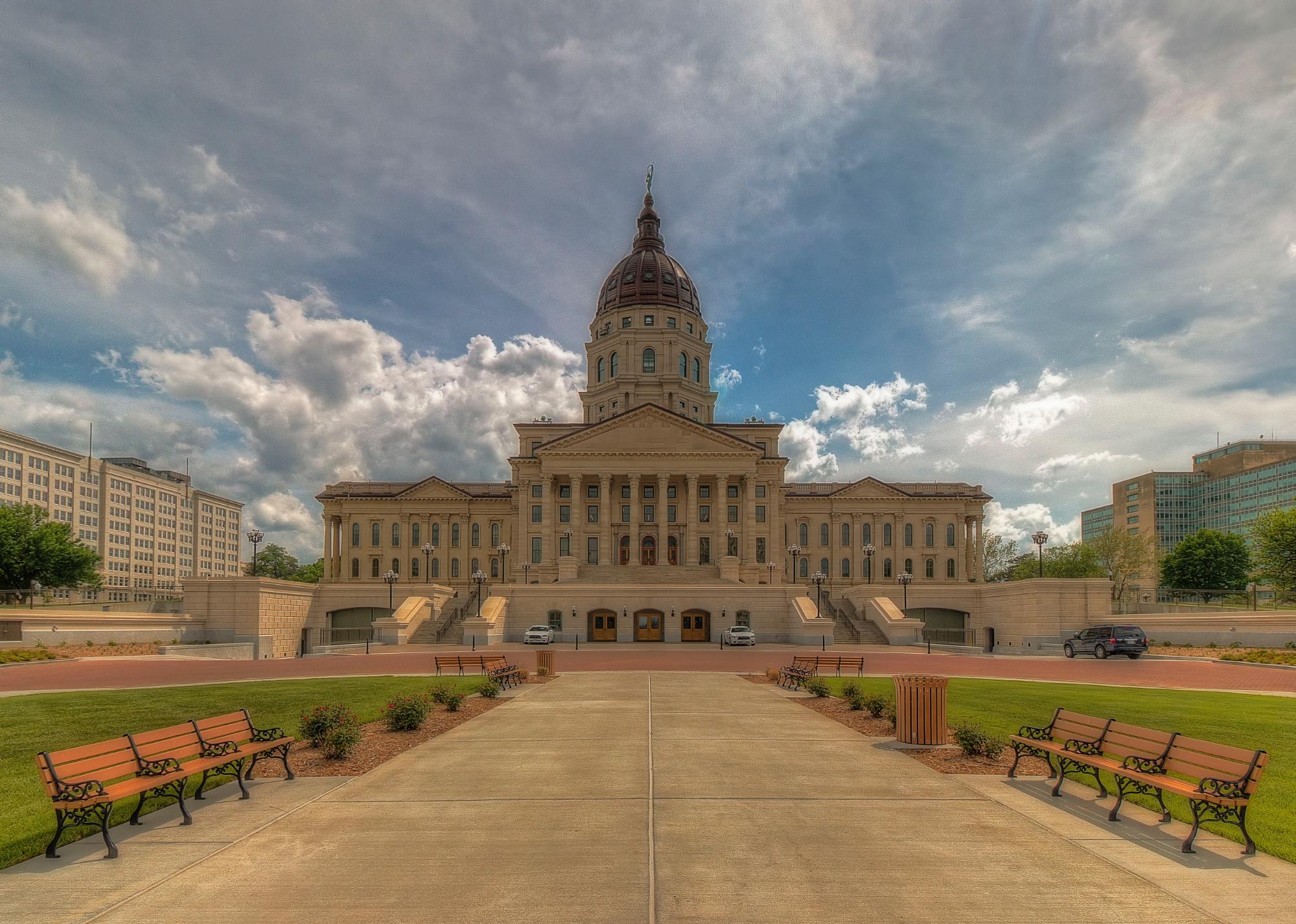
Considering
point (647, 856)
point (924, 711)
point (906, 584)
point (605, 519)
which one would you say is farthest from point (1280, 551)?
point (647, 856)

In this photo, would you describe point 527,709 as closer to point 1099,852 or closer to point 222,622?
point 1099,852

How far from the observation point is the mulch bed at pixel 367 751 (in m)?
13.0

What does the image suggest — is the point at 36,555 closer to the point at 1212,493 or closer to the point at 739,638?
the point at 739,638

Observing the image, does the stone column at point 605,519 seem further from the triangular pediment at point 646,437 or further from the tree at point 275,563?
the tree at point 275,563

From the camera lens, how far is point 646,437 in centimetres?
7631

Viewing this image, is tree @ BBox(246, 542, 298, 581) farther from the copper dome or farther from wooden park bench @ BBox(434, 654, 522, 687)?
wooden park bench @ BBox(434, 654, 522, 687)

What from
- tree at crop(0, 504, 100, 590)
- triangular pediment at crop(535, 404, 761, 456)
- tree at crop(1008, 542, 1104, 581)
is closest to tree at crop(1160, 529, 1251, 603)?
tree at crop(1008, 542, 1104, 581)

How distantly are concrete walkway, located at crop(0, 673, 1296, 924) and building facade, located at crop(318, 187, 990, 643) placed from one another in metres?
56.5

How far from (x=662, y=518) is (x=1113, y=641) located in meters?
41.3

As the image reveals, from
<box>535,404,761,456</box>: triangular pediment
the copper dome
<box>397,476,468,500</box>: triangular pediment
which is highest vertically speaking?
the copper dome

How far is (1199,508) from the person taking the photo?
161500mm

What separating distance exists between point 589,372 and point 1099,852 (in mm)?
91305

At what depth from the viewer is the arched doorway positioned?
60.0m

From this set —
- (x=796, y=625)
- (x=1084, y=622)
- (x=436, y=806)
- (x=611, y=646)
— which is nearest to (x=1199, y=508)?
(x=1084, y=622)
